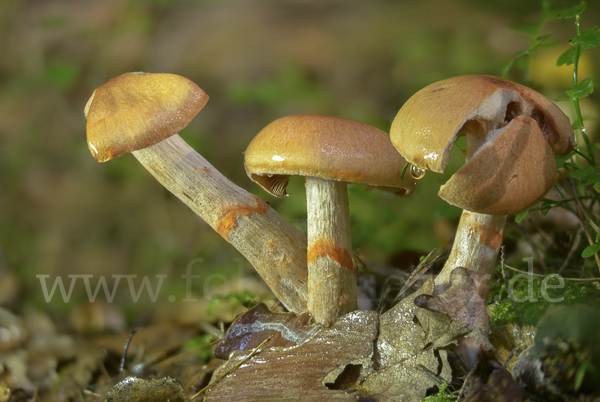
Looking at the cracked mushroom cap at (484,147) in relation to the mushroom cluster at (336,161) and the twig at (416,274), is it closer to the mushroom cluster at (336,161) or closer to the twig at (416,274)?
the mushroom cluster at (336,161)

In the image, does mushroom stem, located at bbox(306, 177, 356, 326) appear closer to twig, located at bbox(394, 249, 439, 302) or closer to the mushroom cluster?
the mushroom cluster

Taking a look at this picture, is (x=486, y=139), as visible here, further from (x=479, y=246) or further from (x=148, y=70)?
(x=148, y=70)

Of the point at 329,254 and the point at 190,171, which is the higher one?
the point at 190,171

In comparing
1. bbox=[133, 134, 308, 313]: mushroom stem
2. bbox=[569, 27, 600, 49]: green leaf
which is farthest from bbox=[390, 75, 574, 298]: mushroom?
bbox=[133, 134, 308, 313]: mushroom stem

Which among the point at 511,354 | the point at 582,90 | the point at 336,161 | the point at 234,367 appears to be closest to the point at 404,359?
the point at 511,354

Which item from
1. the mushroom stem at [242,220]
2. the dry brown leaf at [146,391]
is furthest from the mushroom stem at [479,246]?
the dry brown leaf at [146,391]

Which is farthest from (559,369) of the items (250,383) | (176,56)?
(176,56)

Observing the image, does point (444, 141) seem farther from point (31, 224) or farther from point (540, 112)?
point (31, 224)
